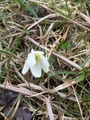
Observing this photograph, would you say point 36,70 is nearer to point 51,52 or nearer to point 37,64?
point 37,64

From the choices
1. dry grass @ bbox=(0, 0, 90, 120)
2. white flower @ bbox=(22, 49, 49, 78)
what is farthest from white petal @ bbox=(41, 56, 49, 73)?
dry grass @ bbox=(0, 0, 90, 120)

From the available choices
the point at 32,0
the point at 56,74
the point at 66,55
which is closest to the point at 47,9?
the point at 32,0

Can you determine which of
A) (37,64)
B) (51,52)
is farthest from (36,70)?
(51,52)

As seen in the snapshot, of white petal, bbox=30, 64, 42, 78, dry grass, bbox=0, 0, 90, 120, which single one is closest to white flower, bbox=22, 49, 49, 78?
white petal, bbox=30, 64, 42, 78

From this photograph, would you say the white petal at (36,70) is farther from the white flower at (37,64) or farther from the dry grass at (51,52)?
the dry grass at (51,52)

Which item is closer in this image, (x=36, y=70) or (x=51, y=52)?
(x=36, y=70)

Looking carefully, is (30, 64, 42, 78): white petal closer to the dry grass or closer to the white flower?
the white flower

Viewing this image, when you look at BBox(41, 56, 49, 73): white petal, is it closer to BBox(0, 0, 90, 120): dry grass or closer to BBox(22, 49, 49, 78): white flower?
BBox(22, 49, 49, 78): white flower

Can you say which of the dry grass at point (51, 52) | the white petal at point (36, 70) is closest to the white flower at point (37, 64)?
the white petal at point (36, 70)
